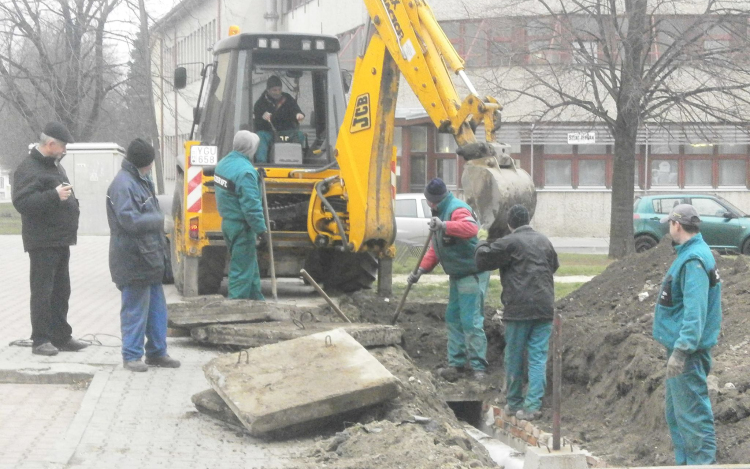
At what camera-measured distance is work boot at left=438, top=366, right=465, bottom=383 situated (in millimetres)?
10219

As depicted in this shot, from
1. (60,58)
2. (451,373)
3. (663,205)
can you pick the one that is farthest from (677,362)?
(60,58)

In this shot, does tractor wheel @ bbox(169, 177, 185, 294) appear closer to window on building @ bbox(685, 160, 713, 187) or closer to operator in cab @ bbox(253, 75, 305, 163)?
operator in cab @ bbox(253, 75, 305, 163)

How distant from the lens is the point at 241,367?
7.62 m

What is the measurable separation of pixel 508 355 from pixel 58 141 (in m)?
4.08

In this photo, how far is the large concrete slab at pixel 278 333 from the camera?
924cm

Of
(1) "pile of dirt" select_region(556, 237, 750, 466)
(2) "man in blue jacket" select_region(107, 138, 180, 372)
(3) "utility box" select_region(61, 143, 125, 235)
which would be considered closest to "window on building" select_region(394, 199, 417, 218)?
(3) "utility box" select_region(61, 143, 125, 235)

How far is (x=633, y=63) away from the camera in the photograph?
21797mm

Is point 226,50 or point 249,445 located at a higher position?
point 226,50

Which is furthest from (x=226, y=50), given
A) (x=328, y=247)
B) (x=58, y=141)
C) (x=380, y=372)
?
(x=380, y=372)

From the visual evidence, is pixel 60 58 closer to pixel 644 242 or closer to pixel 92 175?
pixel 92 175

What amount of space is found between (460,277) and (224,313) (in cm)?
215

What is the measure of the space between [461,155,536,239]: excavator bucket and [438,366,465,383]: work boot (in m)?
1.80

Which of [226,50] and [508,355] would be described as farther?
[226,50]

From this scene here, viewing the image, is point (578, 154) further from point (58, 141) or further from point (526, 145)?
point (58, 141)
